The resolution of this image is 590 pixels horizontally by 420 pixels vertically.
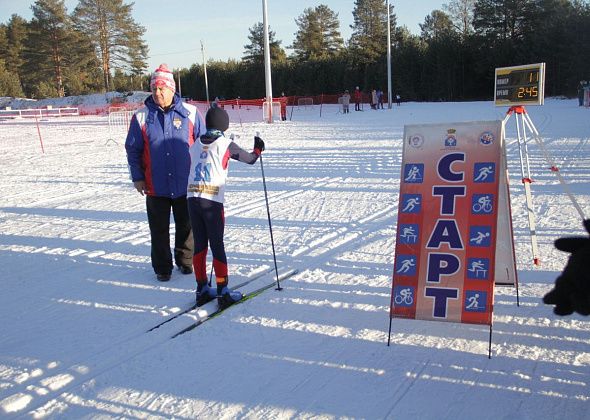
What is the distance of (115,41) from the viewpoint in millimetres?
66438

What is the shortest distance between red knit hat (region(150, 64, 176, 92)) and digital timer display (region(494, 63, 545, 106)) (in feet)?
10.9

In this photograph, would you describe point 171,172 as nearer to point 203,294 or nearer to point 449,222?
point 203,294

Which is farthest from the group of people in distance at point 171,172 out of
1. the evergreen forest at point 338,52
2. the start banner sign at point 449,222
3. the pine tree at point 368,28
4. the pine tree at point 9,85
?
the pine tree at point 9,85

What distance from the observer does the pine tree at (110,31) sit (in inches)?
2520

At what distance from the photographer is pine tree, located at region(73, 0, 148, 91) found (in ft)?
210

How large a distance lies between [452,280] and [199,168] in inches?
90.0

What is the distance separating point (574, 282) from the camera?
90.3 inches

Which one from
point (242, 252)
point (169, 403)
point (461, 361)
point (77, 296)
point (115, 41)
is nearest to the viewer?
point (169, 403)

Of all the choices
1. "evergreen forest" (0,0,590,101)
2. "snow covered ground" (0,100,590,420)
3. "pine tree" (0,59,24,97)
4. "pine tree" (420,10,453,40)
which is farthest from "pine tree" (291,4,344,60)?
"snow covered ground" (0,100,590,420)

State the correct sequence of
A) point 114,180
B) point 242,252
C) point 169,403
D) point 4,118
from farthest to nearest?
point 4,118 → point 114,180 → point 242,252 → point 169,403

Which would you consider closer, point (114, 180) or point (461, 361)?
point (461, 361)

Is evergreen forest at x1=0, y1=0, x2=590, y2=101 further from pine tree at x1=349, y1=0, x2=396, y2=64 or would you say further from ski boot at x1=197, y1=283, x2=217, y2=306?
ski boot at x1=197, y1=283, x2=217, y2=306

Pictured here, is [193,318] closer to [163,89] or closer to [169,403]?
[169,403]

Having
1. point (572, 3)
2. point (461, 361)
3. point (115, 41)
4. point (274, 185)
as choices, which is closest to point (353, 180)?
point (274, 185)
